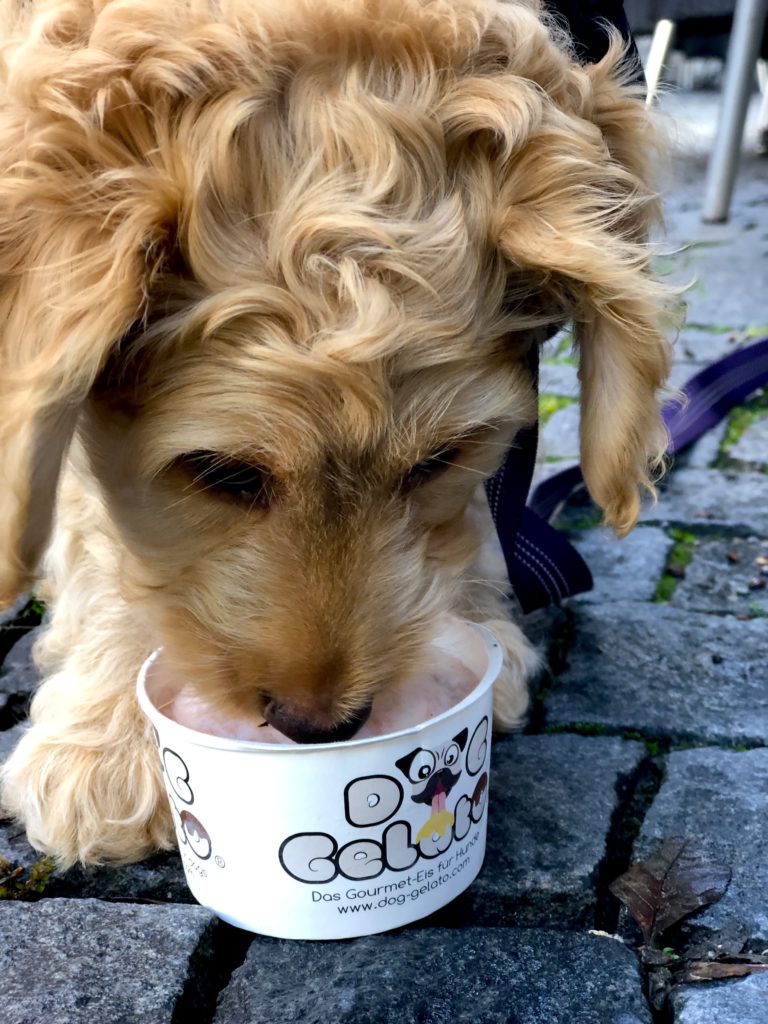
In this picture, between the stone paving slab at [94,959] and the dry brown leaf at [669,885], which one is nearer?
the stone paving slab at [94,959]

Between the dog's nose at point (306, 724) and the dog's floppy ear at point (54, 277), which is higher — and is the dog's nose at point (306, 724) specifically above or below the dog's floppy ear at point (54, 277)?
below

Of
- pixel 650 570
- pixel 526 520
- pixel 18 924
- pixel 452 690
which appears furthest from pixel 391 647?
pixel 650 570

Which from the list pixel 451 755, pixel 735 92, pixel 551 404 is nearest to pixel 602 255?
pixel 451 755

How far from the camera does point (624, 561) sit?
3.32 m

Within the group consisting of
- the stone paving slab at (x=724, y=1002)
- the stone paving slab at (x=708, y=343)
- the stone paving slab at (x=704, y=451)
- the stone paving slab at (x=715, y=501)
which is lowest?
the stone paving slab at (x=708, y=343)

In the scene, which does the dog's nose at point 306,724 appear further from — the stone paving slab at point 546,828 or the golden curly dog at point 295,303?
the stone paving slab at point 546,828

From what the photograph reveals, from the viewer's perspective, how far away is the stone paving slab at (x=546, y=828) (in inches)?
76.3

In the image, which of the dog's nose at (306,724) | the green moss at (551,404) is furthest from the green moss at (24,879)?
the green moss at (551,404)

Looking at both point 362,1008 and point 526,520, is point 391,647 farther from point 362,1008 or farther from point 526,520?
point 526,520

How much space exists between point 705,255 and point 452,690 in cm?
524

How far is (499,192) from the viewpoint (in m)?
1.83

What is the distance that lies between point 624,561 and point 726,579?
0.99 feet

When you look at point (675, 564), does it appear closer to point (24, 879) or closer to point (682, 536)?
point (682, 536)

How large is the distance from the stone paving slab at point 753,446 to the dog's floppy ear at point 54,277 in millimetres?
2908
